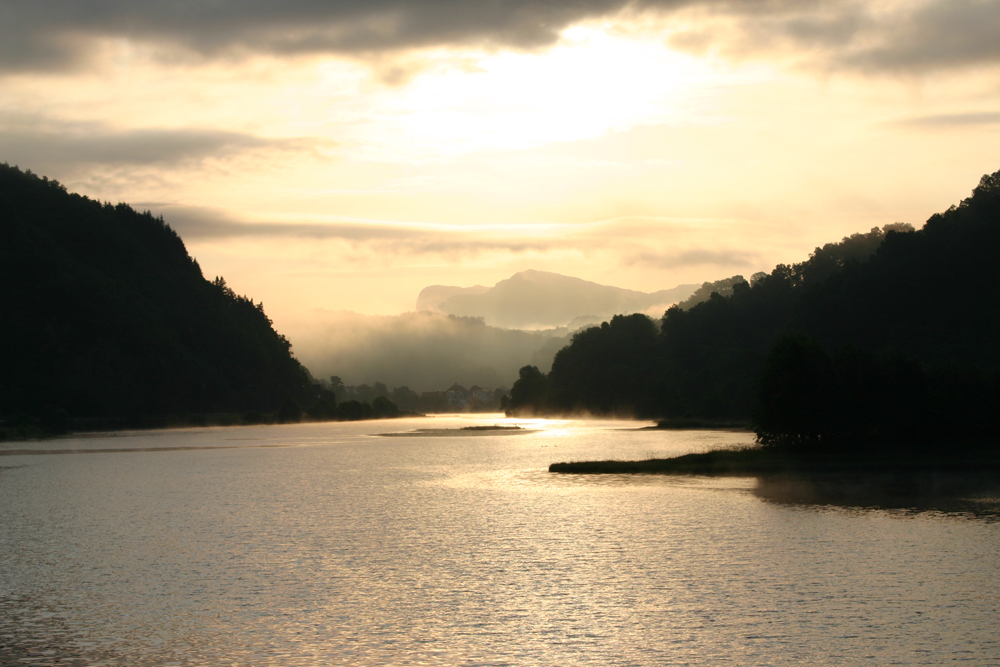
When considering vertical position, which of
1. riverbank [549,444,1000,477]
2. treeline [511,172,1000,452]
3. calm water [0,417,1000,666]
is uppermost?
treeline [511,172,1000,452]

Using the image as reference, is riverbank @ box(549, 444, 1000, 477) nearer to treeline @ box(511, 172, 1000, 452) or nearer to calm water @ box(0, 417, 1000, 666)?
treeline @ box(511, 172, 1000, 452)

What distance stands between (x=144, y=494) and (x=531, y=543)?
1528 inches

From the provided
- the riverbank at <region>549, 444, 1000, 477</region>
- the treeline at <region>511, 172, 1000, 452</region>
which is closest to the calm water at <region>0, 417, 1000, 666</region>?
the riverbank at <region>549, 444, 1000, 477</region>

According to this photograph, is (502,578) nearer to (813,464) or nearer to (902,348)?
(813,464)

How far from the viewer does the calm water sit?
84.6 ft

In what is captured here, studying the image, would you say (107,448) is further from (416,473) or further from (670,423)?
(670,423)

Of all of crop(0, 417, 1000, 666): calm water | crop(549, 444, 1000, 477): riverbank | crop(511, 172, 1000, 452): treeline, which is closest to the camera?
crop(0, 417, 1000, 666): calm water

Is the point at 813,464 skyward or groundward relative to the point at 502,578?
skyward

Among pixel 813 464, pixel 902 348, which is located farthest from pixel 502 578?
pixel 902 348

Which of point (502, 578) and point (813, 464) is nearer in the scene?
point (502, 578)

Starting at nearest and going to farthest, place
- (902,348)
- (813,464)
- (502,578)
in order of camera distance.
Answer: (502,578)
(813,464)
(902,348)

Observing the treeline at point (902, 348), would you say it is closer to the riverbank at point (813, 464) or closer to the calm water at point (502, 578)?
the riverbank at point (813, 464)

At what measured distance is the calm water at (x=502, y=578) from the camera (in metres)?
25.8

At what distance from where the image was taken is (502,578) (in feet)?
116
